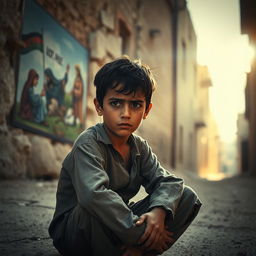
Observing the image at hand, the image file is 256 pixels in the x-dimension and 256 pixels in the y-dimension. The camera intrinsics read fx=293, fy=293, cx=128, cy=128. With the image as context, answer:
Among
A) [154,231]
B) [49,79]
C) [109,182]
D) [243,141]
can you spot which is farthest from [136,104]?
[243,141]

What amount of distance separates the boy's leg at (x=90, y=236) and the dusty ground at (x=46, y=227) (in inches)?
11.3

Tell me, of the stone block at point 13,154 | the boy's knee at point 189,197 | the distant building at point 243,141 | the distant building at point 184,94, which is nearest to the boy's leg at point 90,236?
the boy's knee at point 189,197

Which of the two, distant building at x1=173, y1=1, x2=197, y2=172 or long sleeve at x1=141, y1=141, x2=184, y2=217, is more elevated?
distant building at x1=173, y1=1, x2=197, y2=172

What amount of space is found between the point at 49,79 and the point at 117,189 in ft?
10.2

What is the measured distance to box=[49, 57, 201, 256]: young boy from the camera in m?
1.22

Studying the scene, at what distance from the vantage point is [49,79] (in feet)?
14.0

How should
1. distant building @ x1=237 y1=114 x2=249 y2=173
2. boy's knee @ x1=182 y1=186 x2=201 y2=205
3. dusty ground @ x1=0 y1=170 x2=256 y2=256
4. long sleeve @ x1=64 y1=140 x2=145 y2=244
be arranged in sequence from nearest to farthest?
long sleeve @ x1=64 y1=140 x2=145 y2=244 → boy's knee @ x1=182 y1=186 x2=201 y2=205 → dusty ground @ x1=0 y1=170 x2=256 y2=256 → distant building @ x1=237 y1=114 x2=249 y2=173

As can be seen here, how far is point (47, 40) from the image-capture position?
14.0 ft

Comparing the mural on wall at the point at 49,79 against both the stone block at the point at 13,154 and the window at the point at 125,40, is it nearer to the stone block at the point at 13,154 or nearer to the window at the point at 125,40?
the stone block at the point at 13,154

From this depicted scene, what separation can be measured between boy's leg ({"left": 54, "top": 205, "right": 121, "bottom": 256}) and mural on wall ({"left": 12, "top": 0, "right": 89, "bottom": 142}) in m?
2.58

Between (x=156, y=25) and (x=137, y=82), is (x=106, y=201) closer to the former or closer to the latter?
(x=137, y=82)

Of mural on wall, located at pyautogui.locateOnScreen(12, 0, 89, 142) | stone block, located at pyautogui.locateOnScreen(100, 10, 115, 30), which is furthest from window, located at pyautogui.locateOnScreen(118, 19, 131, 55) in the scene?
mural on wall, located at pyautogui.locateOnScreen(12, 0, 89, 142)

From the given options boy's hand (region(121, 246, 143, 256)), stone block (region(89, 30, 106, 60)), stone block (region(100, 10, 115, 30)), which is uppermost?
stone block (region(100, 10, 115, 30))

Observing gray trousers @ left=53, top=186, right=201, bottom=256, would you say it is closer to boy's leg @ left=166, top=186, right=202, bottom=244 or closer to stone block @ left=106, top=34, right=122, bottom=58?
boy's leg @ left=166, top=186, right=202, bottom=244
